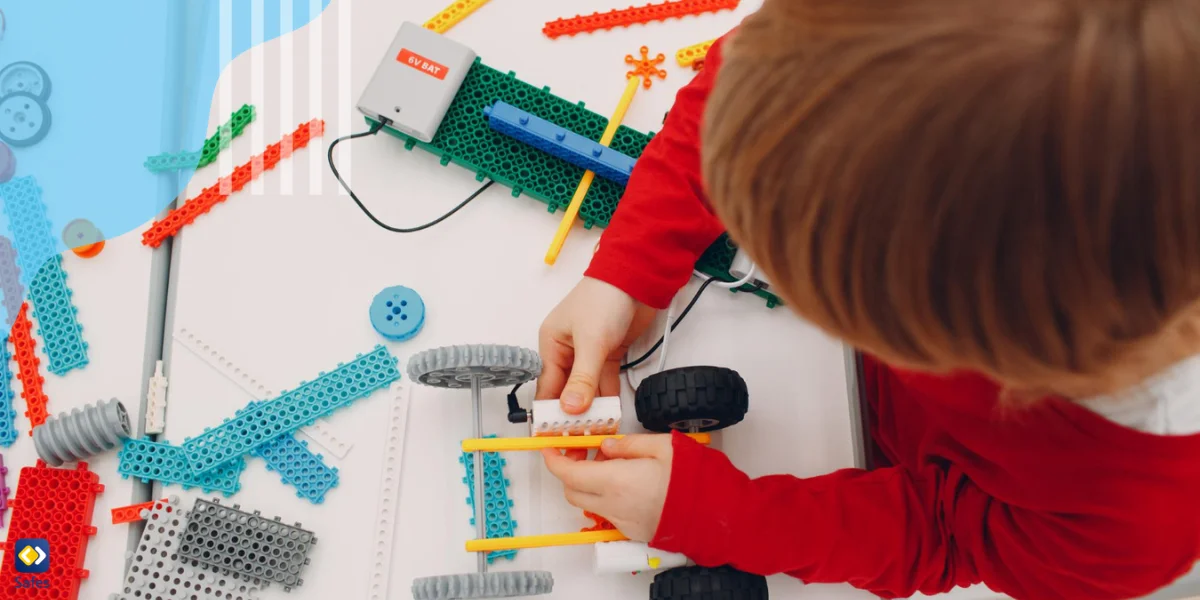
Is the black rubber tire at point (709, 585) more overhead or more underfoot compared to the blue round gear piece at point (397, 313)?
more underfoot

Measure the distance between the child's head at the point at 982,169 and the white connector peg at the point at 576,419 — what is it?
35 centimetres

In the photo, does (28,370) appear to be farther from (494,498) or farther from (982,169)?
(982,169)

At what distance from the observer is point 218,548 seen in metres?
0.71

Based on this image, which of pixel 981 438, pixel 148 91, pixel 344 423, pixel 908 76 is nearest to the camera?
pixel 908 76

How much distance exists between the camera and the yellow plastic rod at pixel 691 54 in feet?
2.93

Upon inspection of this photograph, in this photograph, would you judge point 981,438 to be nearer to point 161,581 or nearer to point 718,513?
point 718,513

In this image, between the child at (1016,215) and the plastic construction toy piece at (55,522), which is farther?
the plastic construction toy piece at (55,522)

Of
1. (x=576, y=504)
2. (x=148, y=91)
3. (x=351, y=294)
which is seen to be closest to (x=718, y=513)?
(x=576, y=504)

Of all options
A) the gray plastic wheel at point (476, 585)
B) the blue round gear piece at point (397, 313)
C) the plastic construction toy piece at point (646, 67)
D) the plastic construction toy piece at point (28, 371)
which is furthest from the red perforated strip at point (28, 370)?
the plastic construction toy piece at point (646, 67)

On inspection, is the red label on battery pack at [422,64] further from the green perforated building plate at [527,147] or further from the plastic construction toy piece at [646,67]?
the plastic construction toy piece at [646,67]

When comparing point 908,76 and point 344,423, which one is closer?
point 908,76

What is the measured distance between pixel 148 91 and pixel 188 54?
0.20 feet

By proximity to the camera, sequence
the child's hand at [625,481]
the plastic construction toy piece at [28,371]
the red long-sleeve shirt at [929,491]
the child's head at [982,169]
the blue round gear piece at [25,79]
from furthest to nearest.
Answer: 1. the blue round gear piece at [25,79]
2. the plastic construction toy piece at [28,371]
3. the child's hand at [625,481]
4. the red long-sleeve shirt at [929,491]
5. the child's head at [982,169]

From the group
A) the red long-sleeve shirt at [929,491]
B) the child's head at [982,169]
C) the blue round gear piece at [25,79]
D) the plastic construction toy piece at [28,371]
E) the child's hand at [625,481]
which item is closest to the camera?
the child's head at [982,169]
